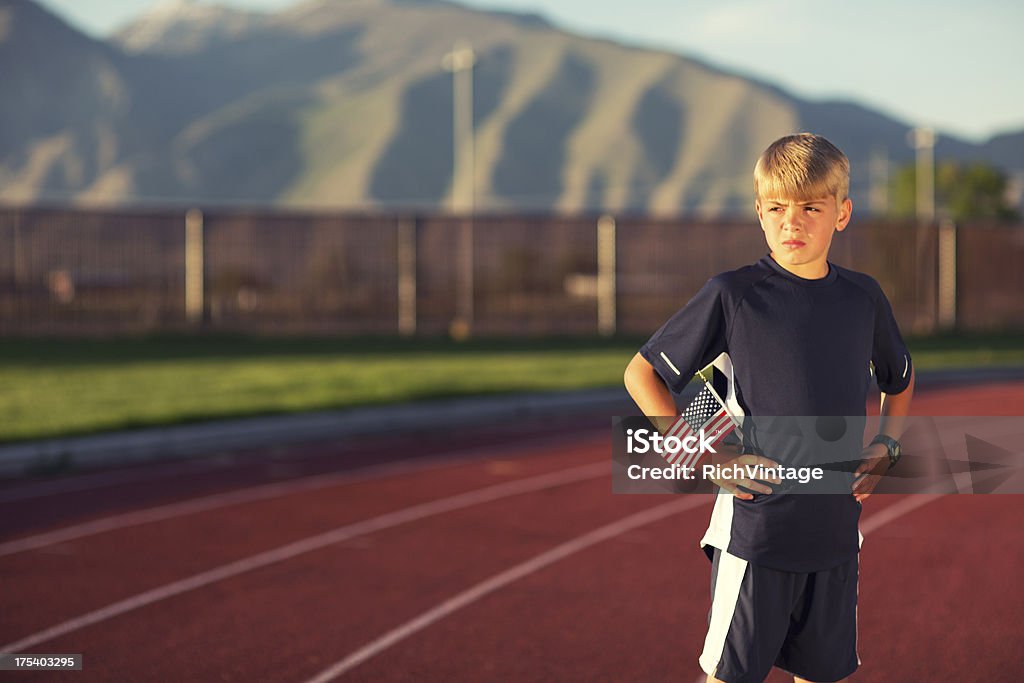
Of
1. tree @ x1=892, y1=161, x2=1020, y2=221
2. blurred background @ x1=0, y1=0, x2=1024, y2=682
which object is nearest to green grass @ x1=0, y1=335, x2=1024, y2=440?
blurred background @ x1=0, y1=0, x2=1024, y2=682

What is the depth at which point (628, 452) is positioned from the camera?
2.88 m

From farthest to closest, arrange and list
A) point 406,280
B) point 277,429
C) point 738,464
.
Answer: point 406,280
point 277,429
point 738,464

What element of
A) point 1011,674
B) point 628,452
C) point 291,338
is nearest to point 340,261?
point 291,338

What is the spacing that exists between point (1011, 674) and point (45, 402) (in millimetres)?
10477

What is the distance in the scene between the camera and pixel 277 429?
11.6m

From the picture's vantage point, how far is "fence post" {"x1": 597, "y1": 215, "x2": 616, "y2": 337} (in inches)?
945

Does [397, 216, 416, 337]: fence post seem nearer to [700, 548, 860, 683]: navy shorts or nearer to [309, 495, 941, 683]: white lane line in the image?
[309, 495, 941, 683]: white lane line

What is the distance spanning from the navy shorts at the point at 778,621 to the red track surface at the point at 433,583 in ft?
6.16

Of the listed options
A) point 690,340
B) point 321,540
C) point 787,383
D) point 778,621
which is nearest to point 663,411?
point 690,340

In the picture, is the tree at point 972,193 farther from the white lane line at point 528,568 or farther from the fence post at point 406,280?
the white lane line at point 528,568

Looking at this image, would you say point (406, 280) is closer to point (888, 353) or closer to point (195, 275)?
point (195, 275)

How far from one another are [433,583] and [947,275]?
72.3ft

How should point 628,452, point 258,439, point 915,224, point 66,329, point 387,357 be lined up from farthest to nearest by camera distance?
point 915,224 < point 66,329 < point 387,357 < point 258,439 < point 628,452

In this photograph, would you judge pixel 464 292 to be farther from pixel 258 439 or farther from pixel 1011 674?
pixel 1011 674
